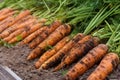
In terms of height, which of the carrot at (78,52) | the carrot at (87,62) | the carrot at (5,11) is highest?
the carrot at (5,11)

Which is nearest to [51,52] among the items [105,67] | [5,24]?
[105,67]

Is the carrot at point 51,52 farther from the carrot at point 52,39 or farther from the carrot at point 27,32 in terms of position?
the carrot at point 27,32

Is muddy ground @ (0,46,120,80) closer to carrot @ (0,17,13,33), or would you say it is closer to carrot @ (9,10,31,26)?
carrot @ (0,17,13,33)

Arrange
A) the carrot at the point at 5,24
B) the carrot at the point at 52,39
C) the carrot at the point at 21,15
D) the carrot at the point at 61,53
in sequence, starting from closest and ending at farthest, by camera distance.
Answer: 1. the carrot at the point at 61,53
2. the carrot at the point at 52,39
3. the carrot at the point at 5,24
4. the carrot at the point at 21,15

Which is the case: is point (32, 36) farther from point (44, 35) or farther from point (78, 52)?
point (78, 52)

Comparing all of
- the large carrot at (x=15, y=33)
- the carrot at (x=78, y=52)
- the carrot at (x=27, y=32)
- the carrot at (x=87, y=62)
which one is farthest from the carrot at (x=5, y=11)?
the carrot at (x=87, y=62)

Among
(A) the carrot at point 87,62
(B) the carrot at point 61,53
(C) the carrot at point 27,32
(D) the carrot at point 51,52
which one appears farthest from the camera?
(C) the carrot at point 27,32

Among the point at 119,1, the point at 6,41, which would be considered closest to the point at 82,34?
the point at 119,1
